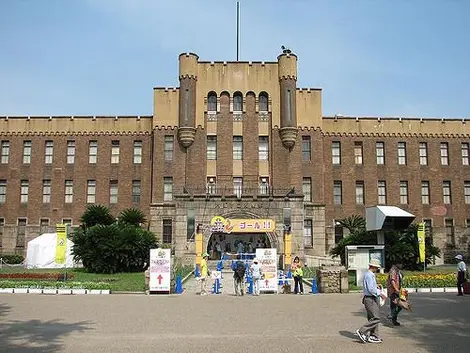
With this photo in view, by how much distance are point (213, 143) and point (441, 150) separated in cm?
2072

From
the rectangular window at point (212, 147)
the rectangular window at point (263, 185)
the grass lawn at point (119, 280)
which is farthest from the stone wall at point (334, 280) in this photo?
the rectangular window at point (212, 147)

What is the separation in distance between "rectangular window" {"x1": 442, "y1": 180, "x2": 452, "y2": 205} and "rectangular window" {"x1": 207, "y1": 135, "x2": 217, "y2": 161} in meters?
20.8

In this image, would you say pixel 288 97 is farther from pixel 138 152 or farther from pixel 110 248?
pixel 110 248

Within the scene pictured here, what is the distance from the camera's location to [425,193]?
46.4m

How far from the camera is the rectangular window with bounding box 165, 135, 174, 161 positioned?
43781 mm

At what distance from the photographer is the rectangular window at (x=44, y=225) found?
44.6 metres

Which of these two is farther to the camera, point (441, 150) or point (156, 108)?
point (441, 150)

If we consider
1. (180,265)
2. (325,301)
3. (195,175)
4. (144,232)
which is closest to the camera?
(325,301)

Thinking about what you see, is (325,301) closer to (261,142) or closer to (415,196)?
(261,142)

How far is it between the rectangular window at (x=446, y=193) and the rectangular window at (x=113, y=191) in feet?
94.6

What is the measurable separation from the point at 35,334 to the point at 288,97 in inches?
1359

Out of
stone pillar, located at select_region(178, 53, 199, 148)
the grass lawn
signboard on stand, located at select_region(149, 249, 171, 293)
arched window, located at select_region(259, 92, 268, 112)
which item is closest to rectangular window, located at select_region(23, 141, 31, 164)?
stone pillar, located at select_region(178, 53, 199, 148)

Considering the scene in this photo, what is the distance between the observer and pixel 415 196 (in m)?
46.0

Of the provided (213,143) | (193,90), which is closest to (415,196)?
(213,143)
